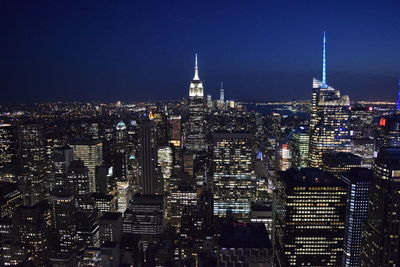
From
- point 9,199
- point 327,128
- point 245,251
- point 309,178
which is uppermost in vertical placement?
point 327,128

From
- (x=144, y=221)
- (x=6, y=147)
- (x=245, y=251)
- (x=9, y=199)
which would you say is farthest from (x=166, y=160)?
(x=245, y=251)

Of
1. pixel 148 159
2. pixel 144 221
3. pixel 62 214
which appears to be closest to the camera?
pixel 62 214

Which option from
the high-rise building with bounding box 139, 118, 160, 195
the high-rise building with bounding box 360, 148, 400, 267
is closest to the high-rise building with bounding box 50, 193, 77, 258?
the high-rise building with bounding box 139, 118, 160, 195

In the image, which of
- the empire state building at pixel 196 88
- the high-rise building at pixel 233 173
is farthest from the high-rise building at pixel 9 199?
the empire state building at pixel 196 88

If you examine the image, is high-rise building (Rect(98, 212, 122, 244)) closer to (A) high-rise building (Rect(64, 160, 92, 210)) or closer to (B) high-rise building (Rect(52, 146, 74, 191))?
(A) high-rise building (Rect(64, 160, 92, 210))

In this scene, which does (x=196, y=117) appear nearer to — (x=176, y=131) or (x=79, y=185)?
(x=176, y=131)

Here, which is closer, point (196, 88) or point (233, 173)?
point (233, 173)

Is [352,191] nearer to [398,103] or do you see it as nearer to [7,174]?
[398,103]

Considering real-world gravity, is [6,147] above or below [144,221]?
above
